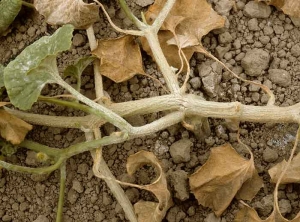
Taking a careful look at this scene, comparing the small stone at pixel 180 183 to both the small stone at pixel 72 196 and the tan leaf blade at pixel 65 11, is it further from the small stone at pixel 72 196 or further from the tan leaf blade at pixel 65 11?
the tan leaf blade at pixel 65 11

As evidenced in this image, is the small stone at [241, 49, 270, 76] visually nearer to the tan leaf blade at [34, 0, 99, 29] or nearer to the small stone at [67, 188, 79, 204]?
the tan leaf blade at [34, 0, 99, 29]

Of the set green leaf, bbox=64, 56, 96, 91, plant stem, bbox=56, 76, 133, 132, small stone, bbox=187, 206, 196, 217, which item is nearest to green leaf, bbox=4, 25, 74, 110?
plant stem, bbox=56, 76, 133, 132

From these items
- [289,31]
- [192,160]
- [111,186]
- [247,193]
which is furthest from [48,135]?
[289,31]

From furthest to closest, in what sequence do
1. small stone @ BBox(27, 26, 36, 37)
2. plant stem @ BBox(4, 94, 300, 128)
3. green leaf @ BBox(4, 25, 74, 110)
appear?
small stone @ BBox(27, 26, 36, 37) → plant stem @ BBox(4, 94, 300, 128) → green leaf @ BBox(4, 25, 74, 110)

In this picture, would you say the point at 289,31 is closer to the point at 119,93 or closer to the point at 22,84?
the point at 119,93

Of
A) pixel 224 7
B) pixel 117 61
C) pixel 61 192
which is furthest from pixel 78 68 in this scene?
pixel 224 7
